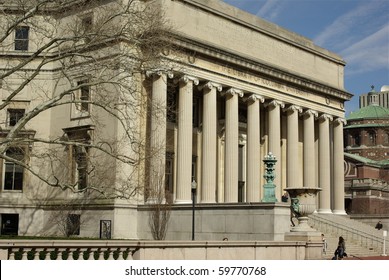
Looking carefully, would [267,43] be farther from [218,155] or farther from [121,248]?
[121,248]

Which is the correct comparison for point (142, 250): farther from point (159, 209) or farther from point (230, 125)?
point (230, 125)

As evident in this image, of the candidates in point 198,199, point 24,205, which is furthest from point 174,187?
point 24,205

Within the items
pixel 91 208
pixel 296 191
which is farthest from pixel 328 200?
pixel 296 191

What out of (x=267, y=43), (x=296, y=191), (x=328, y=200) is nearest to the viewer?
(x=296, y=191)

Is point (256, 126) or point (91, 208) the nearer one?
point (91, 208)

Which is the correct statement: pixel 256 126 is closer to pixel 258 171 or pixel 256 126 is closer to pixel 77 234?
pixel 258 171

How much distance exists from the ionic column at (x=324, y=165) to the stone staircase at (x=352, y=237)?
19.1 ft

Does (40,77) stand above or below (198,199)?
above

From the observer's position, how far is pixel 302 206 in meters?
28.8

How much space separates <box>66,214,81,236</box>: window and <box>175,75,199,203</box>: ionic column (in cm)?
671

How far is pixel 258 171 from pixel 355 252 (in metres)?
11.8

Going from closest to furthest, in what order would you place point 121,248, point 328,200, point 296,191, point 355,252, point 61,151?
point 121,248
point 296,191
point 355,252
point 61,151
point 328,200

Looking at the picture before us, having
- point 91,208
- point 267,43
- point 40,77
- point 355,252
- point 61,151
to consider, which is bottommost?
point 355,252

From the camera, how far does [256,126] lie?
50.8 metres
